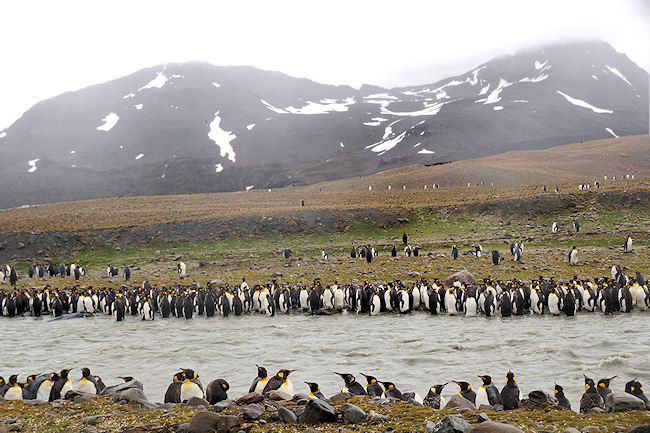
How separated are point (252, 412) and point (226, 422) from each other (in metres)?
0.51

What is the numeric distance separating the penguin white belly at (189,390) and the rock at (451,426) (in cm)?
525

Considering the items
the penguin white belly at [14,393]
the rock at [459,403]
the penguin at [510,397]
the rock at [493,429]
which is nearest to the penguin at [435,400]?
the rock at [459,403]

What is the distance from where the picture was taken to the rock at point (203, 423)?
23.1 feet

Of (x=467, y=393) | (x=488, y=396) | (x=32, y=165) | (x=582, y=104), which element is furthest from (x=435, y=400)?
(x=582, y=104)

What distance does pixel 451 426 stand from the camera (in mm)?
6430

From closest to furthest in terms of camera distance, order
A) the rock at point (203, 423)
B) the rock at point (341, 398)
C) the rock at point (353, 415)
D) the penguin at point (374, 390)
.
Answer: the rock at point (203, 423)
the rock at point (353, 415)
the rock at point (341, 398)
the penguin at point (374, 390)

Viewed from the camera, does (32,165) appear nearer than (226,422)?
No

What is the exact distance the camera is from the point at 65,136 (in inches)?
6604

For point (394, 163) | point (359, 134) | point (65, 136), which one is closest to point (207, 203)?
point (394, 163)

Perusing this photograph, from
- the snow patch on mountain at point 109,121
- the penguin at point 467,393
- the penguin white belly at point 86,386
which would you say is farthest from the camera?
the snow patch on mountain at point 109,121

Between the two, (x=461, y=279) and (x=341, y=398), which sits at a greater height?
(x=461, y=279)

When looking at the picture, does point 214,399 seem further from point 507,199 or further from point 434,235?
point 507,199

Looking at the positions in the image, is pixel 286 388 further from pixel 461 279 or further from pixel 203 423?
pixel 461 279

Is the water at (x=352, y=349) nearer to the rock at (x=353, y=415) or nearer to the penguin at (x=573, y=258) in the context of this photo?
the rock at (x=353, y=415)
